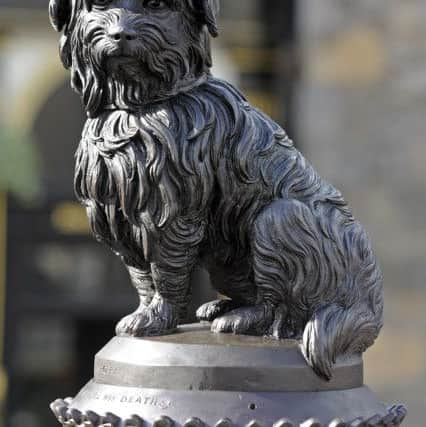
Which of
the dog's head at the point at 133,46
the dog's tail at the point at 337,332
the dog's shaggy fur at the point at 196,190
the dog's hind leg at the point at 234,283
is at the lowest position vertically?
the dog's tail at the point at 337,332

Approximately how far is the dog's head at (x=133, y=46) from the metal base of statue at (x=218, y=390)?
1.77 feet

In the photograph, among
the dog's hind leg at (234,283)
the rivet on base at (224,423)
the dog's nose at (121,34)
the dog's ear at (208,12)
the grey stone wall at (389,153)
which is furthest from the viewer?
the grey stone wall at (389,153)

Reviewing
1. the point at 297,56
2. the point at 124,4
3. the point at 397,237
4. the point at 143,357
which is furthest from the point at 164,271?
the point at 297,56

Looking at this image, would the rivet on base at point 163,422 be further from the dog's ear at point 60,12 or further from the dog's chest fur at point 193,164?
the dog's ear at point 60,12

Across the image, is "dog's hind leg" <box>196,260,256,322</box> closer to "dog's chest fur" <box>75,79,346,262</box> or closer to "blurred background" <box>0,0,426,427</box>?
"dog's chest fur" <box>75,79,346,262</box>

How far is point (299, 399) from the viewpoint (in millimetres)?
2436

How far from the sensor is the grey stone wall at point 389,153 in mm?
7477

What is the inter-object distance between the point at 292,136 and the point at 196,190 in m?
5.95

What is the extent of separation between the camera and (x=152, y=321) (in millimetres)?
2605

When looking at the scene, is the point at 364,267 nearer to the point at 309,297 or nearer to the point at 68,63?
the point at 309,297

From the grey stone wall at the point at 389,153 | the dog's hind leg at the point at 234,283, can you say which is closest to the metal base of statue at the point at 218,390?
the dog's hind leg at the point at 234,283

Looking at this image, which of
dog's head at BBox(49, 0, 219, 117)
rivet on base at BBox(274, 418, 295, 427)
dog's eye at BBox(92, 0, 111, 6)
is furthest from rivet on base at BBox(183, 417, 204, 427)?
dog's eye at BBox(92, 0, 111, 6)

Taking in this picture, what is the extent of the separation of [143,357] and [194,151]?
44 centimetres

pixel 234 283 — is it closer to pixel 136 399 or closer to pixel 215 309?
pixel 215 309
